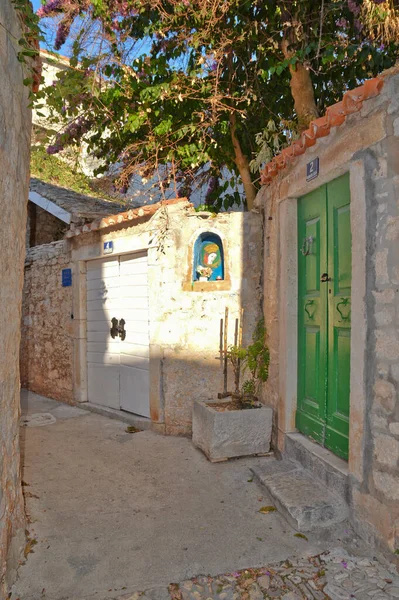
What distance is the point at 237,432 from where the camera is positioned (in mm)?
4352

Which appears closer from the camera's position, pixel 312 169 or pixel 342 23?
pixel 312 169

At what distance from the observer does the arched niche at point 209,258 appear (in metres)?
5.25

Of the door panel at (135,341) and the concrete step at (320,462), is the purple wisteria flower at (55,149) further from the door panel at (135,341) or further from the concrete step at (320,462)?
the concrete step at (320,462)

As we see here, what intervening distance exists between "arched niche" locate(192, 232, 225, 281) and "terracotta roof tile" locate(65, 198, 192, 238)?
1.54ft

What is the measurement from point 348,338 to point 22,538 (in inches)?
101

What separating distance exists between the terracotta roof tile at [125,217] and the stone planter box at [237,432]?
2.38 m

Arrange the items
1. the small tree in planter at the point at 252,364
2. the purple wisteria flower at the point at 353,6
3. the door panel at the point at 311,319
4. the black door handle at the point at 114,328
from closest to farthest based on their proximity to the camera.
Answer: the door panel at the point at 311,319
the small tree in planter at the point at 252,364
the purple wisteria flower at the point at 353,6
the black door handle at the point at 114,328

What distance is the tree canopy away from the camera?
17.2 ft

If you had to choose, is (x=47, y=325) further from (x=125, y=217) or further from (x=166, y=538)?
(x=166, y=538)

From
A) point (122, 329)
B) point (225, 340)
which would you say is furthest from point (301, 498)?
point (122, 329)

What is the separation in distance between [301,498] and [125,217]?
379cm

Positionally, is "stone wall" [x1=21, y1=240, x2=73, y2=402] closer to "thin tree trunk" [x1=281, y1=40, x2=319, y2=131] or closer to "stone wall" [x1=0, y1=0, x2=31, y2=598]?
"thin tree trunk" [x1=281, y1=40, x2=319, y2=131]

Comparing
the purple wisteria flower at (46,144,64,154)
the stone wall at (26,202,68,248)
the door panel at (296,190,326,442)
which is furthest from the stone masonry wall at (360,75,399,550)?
the stone wall at (26,202,68,248)

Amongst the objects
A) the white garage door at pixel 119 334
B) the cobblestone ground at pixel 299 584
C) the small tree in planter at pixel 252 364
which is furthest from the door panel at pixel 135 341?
the cobblestone ground at pixel 299 584
